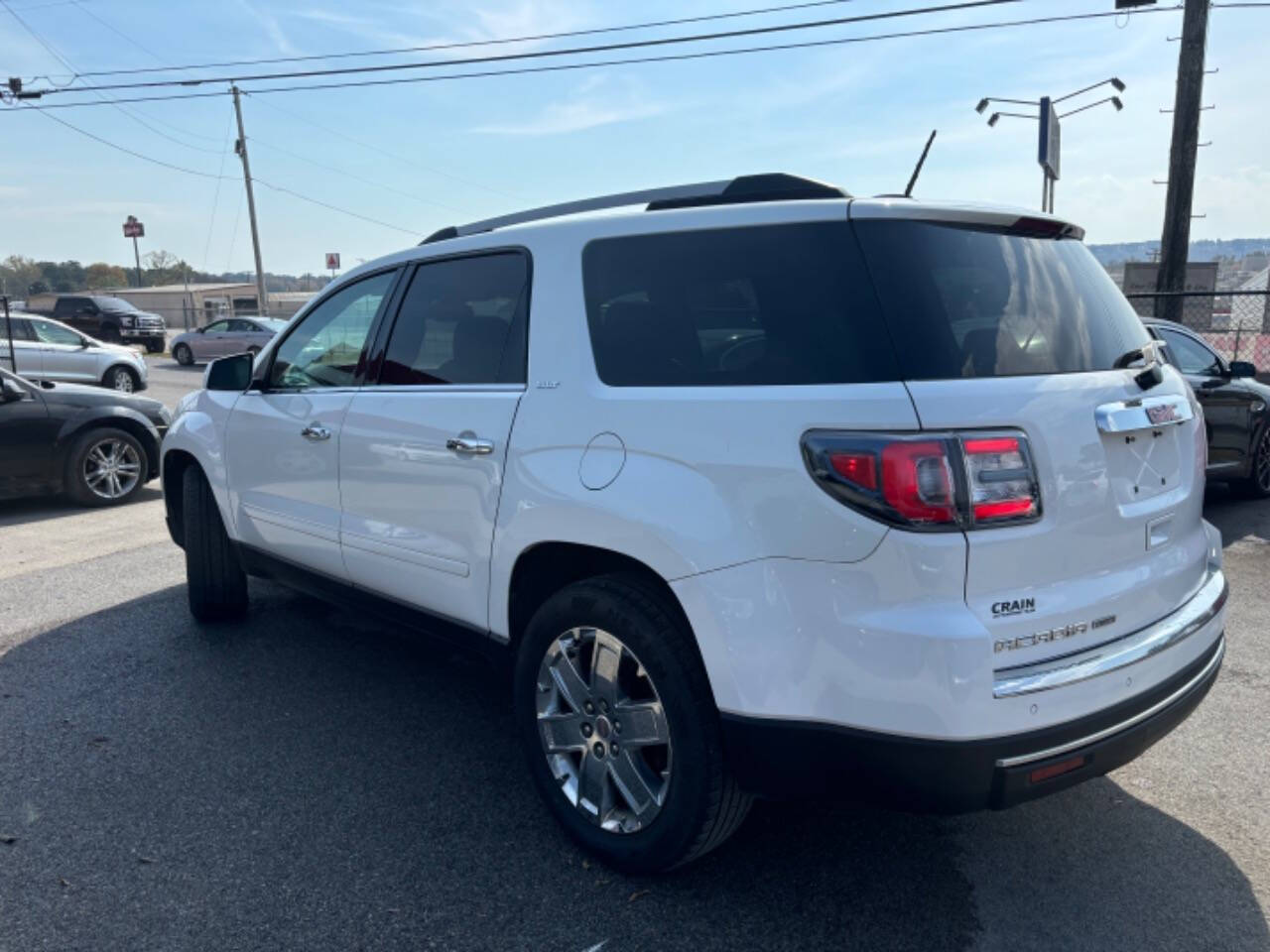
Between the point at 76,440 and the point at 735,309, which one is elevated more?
the point at 735,309

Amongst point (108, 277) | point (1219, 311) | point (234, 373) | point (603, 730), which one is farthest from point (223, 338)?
point (108, 277)

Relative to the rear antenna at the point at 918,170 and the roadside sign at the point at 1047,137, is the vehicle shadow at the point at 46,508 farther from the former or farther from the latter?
the roadside sign at the point at 1047,137

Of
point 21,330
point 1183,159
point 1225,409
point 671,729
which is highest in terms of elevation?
point 1183,159

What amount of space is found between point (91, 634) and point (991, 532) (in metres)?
4.80

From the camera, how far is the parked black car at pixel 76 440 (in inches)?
331

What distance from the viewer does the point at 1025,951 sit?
102 inches

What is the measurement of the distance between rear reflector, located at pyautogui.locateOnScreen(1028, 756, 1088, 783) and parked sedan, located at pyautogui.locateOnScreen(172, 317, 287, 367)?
90.8 feet

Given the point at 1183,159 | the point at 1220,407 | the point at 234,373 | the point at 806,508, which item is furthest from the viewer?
the point at 1183,159

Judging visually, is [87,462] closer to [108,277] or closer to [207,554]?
[207,554]

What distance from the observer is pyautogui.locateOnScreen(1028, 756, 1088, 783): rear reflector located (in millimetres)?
2377

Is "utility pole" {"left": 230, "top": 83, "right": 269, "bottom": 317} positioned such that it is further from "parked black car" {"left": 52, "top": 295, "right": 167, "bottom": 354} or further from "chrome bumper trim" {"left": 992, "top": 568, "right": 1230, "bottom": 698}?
"chrome bumper trim" {"left": 992, "top": 568, "right": 1230, "bottom": 698}

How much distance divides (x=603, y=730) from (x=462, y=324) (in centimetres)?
158

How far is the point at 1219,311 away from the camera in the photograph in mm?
16703

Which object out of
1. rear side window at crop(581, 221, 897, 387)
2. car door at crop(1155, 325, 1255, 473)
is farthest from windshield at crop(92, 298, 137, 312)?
rear side window at crop(581, 221, 897, 387)
